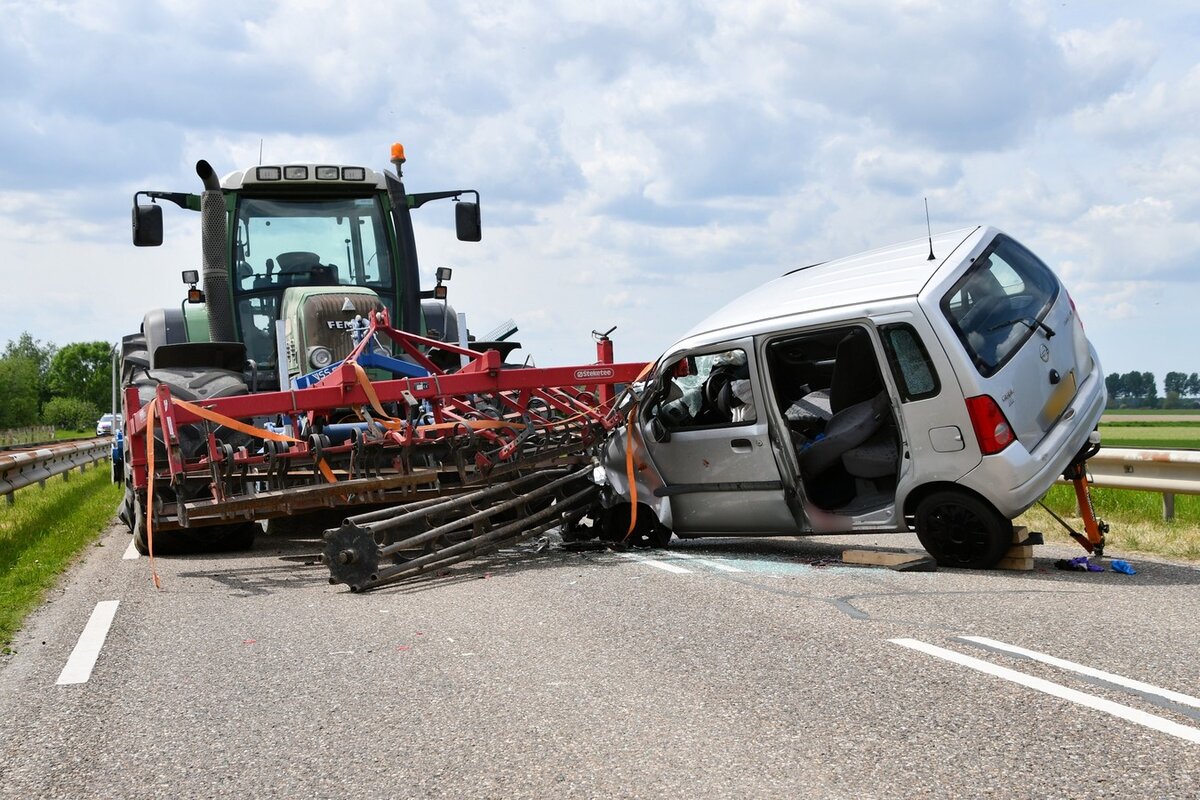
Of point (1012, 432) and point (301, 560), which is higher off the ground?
point (1012, 432)

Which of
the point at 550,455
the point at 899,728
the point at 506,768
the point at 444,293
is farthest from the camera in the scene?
the point at 444,293

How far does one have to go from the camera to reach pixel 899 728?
4.33 m

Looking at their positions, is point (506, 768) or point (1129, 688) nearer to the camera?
point (506, 768)

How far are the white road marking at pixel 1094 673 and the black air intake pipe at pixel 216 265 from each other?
8.83 m

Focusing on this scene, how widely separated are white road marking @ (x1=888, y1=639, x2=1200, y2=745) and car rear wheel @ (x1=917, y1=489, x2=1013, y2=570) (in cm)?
237

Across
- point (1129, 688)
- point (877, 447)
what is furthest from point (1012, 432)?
point (1129, 688)

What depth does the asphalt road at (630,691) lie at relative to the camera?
12.9 feet

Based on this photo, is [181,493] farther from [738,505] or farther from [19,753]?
[19,753]

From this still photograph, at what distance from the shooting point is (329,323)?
38.6ft

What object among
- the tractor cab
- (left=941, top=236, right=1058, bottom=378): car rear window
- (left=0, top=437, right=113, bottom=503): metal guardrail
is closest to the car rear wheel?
(left=941, top=236, right=1058, bottom=378): car rear window

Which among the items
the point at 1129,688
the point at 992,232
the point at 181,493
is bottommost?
the point at 1129,688

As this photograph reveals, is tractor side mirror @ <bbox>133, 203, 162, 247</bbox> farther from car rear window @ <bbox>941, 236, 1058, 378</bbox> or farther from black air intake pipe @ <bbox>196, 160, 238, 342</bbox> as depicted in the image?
car rear window @ <bbox>941, 236, 1058, 378</bbox>

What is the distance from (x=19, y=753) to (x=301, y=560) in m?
5.65

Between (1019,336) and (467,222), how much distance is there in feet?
21.1
